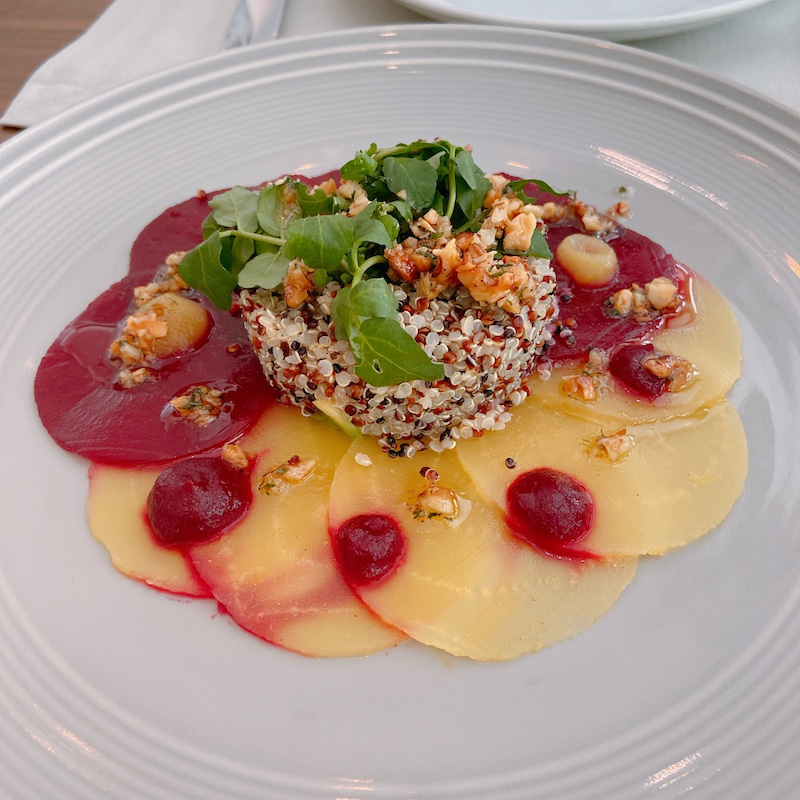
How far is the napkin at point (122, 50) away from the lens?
11.5 ft

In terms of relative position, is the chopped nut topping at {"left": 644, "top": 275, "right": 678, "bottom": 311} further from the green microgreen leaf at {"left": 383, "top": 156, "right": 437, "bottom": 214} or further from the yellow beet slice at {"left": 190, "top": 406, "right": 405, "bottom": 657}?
the yellow beet slice at {"left": 190, "top": 406, "right": 405, "bottom": 657}

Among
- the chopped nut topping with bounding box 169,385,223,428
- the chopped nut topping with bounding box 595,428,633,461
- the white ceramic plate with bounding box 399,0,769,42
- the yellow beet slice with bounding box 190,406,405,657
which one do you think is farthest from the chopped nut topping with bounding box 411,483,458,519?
the white ceramic plate with bounding box 399,0,769,42

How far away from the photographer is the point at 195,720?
1839 mm

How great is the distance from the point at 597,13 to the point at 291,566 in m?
3.20

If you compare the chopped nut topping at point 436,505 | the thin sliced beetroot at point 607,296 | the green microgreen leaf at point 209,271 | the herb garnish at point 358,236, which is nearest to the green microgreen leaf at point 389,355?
the herb garnish at point 358,236

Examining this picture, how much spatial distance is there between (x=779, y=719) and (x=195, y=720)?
1457mm

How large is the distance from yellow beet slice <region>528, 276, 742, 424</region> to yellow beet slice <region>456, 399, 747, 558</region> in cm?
4

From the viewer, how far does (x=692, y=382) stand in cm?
246

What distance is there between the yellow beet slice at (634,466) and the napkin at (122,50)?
101 inches

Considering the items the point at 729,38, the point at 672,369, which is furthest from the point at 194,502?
the point at 729,38

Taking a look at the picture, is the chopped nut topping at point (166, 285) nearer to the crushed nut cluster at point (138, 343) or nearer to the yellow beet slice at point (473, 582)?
the crushed nut cluster at point (138, 343)

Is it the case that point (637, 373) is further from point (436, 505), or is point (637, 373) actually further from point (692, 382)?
point (436, 505)

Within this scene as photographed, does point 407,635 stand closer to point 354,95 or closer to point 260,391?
point 260,391

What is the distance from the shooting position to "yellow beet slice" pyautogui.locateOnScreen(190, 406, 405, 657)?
1.98m
